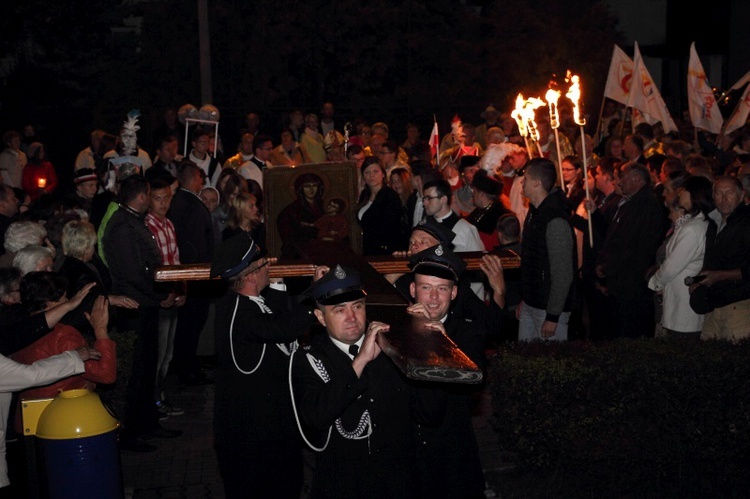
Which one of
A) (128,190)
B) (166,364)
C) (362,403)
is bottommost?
(166,364)

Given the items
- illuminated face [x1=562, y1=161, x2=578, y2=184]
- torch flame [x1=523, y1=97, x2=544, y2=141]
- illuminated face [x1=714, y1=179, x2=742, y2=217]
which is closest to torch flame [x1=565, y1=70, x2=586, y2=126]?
torch flame [x1=523, y1=97, x2=544, y2=141]

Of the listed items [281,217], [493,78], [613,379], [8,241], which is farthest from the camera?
[493,78]

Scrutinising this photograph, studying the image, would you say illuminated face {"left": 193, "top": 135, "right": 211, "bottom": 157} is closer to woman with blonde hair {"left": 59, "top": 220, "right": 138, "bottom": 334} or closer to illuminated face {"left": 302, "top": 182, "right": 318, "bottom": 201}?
illuminated face {"left": 302, "top": 182, "right": 318, "bottom": 201}

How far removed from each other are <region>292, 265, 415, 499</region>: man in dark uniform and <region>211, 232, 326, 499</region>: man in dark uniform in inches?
45.2

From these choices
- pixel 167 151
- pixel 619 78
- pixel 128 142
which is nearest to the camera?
pixel 128 142

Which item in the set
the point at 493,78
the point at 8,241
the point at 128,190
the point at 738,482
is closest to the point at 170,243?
the point at 128,190

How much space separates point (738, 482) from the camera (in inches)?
285

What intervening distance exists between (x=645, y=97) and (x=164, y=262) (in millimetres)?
9083

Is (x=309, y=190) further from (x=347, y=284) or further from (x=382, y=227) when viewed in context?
(x=347, y=284)

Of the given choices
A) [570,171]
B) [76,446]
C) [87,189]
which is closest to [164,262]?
[87,189]

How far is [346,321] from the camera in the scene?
4867mm

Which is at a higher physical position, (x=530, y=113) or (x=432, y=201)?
(x=530, y=113)

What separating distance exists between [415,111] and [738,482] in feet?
73.0

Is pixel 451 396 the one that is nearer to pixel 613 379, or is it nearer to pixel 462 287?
pixel 462 287
